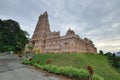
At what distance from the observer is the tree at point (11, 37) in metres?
55.6

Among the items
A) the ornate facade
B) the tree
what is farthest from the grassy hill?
the tree

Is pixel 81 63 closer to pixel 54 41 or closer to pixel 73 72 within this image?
pixel 73 72

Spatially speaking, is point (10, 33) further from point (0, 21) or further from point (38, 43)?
point (38, 43)

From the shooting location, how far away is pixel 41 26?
50719 mm

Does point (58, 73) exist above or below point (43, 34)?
below

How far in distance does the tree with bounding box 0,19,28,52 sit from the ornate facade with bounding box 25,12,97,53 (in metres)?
8.63

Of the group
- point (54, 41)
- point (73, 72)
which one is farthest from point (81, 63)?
point (54, 41)

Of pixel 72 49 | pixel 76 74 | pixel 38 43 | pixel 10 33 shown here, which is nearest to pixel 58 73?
pixel 76 74

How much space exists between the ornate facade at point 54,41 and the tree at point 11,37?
8629mm

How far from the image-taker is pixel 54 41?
139 ft

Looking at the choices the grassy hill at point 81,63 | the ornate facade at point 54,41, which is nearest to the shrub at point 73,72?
the grassy hill at point 81,63

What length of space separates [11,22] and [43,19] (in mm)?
18282

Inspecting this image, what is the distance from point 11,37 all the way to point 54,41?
2606cm

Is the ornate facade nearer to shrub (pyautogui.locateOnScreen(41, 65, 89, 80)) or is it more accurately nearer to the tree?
the tree
